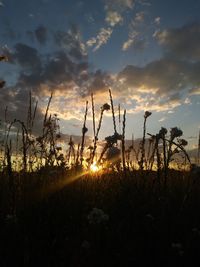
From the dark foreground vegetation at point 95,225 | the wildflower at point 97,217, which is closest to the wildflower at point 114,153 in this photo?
the dark foreground vegetation at point 95,225

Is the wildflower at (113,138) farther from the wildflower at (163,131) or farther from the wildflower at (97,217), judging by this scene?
the wildflower at (97,217)

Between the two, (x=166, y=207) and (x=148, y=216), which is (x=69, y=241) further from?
(x=166, y=207)

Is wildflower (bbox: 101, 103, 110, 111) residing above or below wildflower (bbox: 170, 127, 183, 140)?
above

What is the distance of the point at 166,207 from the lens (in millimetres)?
4121

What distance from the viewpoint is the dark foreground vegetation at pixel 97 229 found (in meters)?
2.98

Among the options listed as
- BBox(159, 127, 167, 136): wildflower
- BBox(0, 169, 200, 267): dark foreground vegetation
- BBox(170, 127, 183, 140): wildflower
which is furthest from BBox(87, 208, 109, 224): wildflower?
BBox(170, 127, 183, 140): wildflower

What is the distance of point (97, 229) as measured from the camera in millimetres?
3156

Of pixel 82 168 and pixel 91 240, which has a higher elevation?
pixel 82 168

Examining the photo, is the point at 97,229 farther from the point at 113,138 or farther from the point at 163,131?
the point at 163,131

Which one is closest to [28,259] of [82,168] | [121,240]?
[121,240]

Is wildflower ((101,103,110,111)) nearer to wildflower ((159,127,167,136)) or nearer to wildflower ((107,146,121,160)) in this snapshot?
wildflower ((107,146,121,160))

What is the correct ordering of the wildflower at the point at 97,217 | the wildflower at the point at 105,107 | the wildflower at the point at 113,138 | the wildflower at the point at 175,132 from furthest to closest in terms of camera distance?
the wildflower at the point at 105,107 < the wildflower at the point at 175,132 < the wildflower at the point at 113,138 < the wildflower at the point at 97,217

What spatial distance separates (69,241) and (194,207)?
7.05ft

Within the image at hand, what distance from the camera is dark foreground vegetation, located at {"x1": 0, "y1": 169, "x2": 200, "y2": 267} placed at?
2.98 meters
